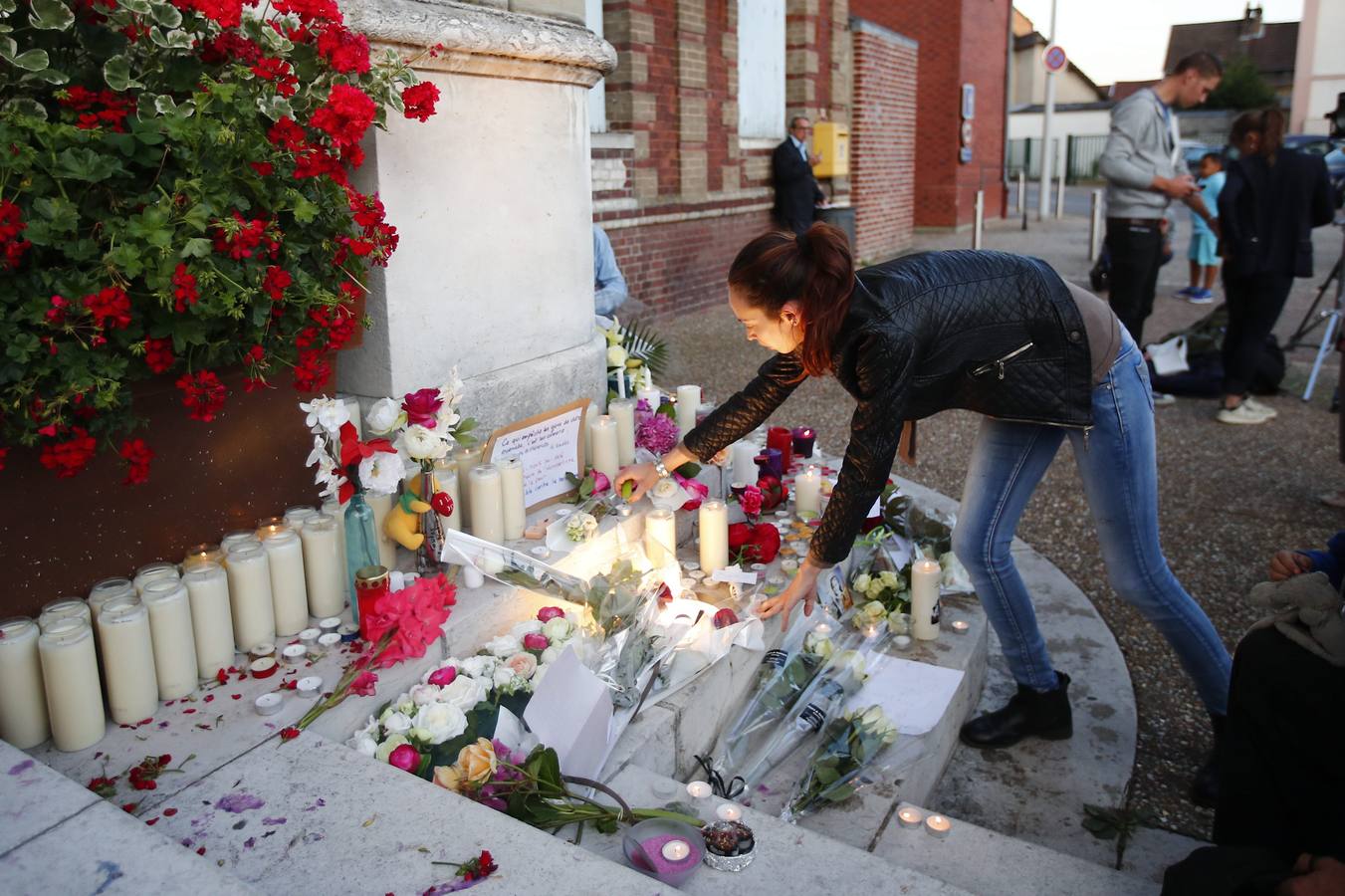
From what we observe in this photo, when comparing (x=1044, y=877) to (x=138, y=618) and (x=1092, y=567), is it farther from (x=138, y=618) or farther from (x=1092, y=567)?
(x=1092, y=567)

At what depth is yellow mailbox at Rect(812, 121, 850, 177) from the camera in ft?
40.8

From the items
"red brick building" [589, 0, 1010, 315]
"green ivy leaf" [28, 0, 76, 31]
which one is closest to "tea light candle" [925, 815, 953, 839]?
"green ivy leaf" [28, 0, 76, 31]

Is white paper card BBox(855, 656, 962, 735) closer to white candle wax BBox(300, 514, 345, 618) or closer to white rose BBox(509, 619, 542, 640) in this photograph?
white rose BBox(509, 619, 542, 640)

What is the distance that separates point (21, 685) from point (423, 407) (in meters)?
1.06

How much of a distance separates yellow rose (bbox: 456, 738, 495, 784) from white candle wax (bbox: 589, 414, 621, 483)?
5.22 ft

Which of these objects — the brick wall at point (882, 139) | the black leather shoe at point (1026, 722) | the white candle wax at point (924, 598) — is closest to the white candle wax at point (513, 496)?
the white candle wax at point (924, 598)

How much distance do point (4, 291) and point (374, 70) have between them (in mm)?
1002

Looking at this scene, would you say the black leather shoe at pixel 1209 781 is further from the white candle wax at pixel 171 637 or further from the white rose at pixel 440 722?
the white candle wax at pixel 171 637

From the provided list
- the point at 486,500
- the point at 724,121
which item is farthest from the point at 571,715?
the point at 724,121

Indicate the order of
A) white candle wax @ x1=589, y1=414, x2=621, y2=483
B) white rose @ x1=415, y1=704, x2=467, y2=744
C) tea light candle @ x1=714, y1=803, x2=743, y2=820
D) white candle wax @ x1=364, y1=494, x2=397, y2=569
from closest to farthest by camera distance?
tea light candle @ x1=714, y1=803, x2=743, y2=820
white rose @ x1=415, y1=704, x2=467, y2=744
white candle wax @ x1=364, y1=494, x2=397, y2=569
white candle wax @ x1=589, y1=414, x2=621, y2=483

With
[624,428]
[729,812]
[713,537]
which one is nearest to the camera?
[729,812]

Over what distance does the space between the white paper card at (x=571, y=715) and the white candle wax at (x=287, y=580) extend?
0.78m

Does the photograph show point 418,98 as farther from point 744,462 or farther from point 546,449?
point 744,462

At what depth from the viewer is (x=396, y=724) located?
226 cm
